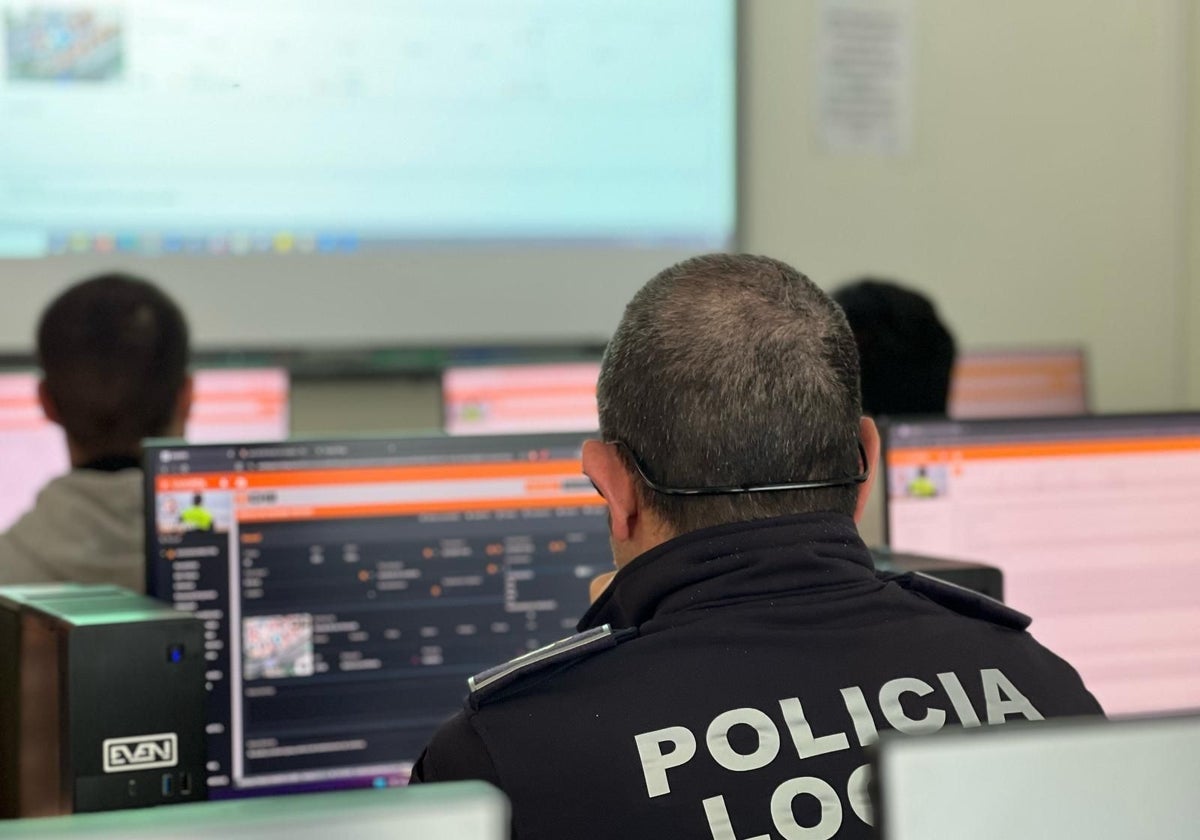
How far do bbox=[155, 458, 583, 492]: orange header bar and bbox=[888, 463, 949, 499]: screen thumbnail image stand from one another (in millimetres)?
383

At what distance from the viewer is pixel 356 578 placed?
1536 mm

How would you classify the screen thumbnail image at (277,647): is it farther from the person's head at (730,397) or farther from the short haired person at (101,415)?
the person's head at (730,397)

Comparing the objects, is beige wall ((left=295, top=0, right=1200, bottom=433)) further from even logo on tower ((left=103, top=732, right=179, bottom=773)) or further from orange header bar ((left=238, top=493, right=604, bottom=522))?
even logo on tower ((left=103, top=732, right=179, bottom=773))

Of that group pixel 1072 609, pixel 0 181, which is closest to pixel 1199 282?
pixel 1072 609

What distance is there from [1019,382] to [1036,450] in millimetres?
1759

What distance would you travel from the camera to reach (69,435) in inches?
81.4

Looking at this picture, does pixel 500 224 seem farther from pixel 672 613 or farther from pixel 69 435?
pixel 672 613

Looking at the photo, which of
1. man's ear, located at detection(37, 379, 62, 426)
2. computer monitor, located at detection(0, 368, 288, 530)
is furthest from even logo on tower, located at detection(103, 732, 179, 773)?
computer monitor, located at detection(0, 368, 288, 530)

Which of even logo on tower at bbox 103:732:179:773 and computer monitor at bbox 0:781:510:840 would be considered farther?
even logo on tower at bbox 103:732:179:773

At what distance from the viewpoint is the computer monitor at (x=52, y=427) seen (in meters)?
2.87

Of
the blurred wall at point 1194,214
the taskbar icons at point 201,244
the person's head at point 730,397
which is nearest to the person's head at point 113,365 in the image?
the person's head at point 730,397

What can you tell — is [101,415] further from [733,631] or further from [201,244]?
[201,244]

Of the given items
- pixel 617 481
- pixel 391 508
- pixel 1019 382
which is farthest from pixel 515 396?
pixel 617 481

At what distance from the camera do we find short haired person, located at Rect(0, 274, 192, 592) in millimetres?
1813
